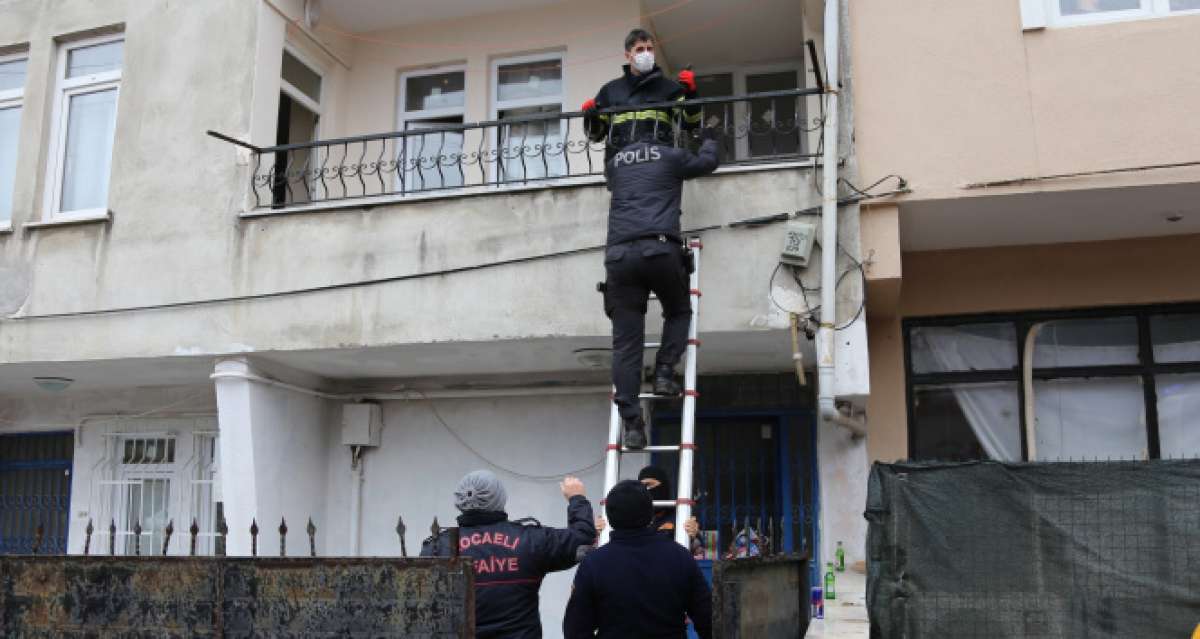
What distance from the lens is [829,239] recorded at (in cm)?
739

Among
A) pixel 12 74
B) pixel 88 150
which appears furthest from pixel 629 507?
pixel 12 74

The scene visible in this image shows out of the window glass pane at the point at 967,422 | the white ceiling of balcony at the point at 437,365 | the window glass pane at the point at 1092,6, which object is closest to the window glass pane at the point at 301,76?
the white ceiling of balcony at the point at 437,365

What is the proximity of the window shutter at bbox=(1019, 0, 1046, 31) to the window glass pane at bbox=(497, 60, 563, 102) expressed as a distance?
4395 mm

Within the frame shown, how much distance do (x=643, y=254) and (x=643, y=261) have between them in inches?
1.8

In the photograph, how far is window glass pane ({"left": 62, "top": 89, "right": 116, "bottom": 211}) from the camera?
990cm

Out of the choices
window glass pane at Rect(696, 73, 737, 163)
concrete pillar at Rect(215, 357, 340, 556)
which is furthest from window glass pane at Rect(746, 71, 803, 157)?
concrete pillar at Rect(215, 357, 340, 556)

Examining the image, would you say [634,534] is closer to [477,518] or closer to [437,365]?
[477,518]

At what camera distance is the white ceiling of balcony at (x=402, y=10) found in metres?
10.2

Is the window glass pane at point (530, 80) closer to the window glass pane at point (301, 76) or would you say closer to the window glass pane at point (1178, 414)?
the window glass pane at point (301, 76)

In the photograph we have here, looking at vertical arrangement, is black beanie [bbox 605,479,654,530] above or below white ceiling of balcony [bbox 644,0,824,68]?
below

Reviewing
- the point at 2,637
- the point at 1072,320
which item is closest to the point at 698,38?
the point at 1072,320

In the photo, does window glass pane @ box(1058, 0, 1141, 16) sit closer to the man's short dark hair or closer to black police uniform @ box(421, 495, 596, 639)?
the man's short dark hair

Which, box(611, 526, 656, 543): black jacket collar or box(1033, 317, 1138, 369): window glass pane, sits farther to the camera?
box(1033, 317, 1138, 369): window glass pane

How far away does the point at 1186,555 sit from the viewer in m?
5.21
